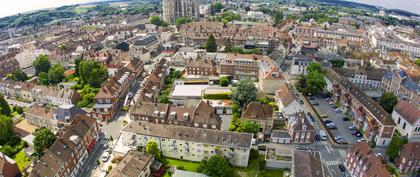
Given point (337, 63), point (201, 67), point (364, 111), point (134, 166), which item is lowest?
point (134, 166)

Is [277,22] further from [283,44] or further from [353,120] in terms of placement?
[353,120]

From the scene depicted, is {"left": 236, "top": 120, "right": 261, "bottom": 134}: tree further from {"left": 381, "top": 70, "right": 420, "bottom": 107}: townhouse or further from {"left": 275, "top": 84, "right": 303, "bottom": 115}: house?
{"left": 381, "top": 70, "right": 420, "bottom": 107}: townhouse

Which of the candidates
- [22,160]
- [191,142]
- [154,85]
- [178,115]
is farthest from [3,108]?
[191,142]

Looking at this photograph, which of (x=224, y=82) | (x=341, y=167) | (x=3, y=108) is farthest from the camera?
(x=224, y=82)

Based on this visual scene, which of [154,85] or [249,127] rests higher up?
[154,85]

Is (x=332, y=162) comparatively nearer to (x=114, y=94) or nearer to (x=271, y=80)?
(x=271, y=80)

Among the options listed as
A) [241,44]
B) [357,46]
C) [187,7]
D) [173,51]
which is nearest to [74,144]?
[173,51]

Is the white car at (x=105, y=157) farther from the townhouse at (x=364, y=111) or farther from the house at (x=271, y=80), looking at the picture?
the townhouse at (x=364, y=111)

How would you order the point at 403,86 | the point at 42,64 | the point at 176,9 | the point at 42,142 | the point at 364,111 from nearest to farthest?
the point at 42,142
the point at 364,111
the point at 403,86
the point at 42,64
the point at 176,9
